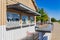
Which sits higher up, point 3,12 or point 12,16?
point 3,12

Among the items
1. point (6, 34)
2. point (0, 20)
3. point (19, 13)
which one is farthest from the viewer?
point (19, 13)

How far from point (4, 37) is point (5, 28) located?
0.54 meters

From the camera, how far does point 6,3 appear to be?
287 inches

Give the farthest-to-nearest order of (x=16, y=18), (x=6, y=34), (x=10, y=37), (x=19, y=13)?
(x=19, y=13), (x=16, y=18), (x=10, y=37), (x=6, y=34)

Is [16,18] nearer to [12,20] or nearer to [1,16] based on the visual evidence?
[12,20]

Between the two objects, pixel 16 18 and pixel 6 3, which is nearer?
pixel 6 3

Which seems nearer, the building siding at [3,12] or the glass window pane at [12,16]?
the building siding at [3,12]

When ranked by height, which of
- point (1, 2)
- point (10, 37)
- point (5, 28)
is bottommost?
point (10, 37)

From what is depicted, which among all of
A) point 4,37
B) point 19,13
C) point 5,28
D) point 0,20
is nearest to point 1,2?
point 0,20

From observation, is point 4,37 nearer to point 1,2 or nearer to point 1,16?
→ point 1,16

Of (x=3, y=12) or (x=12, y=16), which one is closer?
(x=3, y=12)

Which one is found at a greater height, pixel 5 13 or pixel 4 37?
pixel 5 13

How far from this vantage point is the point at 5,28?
23.3ft

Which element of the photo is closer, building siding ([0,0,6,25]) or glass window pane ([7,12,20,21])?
building siding ([0,0,6,25])
